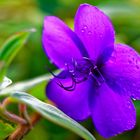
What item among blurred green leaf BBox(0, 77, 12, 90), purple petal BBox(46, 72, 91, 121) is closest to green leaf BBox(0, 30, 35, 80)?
blurred green leaf BBox(0, 77, 12, 90)

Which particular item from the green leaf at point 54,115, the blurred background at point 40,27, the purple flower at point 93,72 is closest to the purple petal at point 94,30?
the purple flower at point 93,72

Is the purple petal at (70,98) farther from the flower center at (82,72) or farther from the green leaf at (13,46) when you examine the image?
the green leaf at (13,46)

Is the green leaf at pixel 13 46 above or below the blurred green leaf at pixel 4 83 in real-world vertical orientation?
above

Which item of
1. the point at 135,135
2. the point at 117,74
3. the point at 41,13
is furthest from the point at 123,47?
the point at 41,13

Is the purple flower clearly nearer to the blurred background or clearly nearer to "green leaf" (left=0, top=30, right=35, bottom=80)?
"green leaf" (left=0, top=30, right=35, bottom=80)

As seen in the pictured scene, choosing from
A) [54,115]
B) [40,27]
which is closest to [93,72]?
[54,115]

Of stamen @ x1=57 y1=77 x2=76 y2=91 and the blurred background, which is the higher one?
stamen @ x1=57 y1=77 x2=76 y2=91

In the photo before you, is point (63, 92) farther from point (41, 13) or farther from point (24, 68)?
point (41, 13)

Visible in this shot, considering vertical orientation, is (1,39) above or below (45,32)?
below
